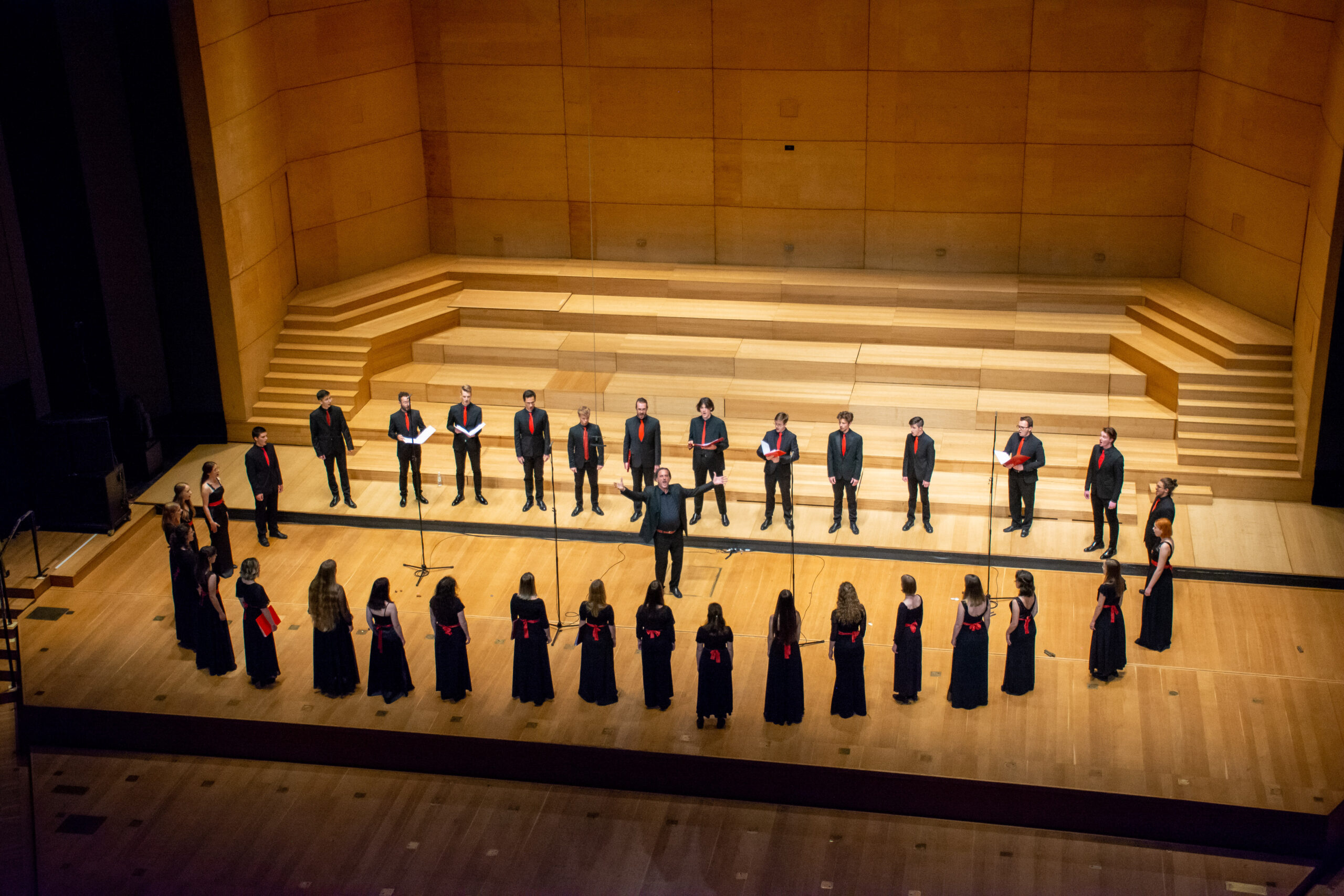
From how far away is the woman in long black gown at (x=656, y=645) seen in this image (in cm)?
938

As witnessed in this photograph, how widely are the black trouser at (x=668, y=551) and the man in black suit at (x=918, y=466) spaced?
7.22ft

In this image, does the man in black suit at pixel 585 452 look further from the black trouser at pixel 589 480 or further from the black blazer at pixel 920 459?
the black blazer at pixel 920 459

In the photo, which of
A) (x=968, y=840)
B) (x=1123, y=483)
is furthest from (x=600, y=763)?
(x=1123, y=483)

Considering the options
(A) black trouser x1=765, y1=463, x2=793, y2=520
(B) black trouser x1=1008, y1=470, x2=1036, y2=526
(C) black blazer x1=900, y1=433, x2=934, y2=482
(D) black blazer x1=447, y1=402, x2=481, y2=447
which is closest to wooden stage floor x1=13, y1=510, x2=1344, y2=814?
(A) black trouser x1=765, y1=463, x2=793, y2=520

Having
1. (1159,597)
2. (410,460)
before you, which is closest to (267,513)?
(410,460)

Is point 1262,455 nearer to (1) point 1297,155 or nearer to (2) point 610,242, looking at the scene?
(1) point 1297,155

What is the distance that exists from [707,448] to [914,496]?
184 cm

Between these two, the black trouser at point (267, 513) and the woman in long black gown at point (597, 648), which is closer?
the woman in long black gown at point (597, 648)

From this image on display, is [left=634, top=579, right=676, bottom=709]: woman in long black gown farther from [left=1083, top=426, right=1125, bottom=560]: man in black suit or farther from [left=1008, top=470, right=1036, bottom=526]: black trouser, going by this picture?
[left=1083, top=426, right=1125, bottom=560]: man in black suit

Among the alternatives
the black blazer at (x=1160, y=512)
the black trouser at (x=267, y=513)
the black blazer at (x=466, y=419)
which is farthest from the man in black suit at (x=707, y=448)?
the black trouser at (x=267, y=513)

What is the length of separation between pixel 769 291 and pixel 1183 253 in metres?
4.37

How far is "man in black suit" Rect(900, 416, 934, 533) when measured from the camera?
39.1ft

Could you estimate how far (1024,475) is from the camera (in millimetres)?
11766

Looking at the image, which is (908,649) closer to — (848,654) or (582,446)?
(848,654)
